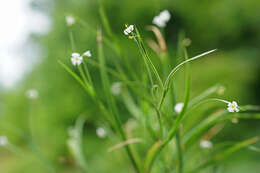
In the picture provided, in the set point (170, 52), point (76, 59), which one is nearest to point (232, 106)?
point (76, 59)

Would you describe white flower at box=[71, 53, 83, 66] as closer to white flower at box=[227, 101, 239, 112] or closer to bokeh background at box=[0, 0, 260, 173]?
white flower at box=[227, 101, 239, 112]

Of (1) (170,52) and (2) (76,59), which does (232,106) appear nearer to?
(2) (76,59)

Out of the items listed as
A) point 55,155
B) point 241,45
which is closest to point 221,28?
point 241,45

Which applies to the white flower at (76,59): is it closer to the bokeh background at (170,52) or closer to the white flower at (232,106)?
the white flower at (232,106)

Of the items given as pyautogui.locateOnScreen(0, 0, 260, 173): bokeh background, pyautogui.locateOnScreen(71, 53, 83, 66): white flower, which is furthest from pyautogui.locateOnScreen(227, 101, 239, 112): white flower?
pyautogui.locateOnScreen(0, 0, 260, 173): bokeh background

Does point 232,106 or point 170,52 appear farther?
point 170,52

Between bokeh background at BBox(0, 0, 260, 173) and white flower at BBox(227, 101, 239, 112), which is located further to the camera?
bokeh background at BBox(0, 0, 260, 173)

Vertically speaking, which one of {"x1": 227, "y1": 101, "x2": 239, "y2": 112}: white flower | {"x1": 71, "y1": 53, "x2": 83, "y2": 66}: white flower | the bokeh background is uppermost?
the bokeh background

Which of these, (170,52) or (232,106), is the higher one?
(170,52)

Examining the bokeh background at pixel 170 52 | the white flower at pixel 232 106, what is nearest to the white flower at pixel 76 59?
the white flower at pixel 232 106

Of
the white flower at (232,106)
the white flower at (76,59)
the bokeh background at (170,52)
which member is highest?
the bokeh background at (170,52)

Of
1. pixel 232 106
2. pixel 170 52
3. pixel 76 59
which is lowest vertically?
pixel 232 106
